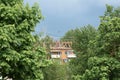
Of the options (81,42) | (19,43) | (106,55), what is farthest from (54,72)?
(19,43)

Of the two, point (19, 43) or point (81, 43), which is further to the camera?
point (81, 43)

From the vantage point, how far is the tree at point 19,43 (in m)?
16.8

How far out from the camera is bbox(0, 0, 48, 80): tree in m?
16.8

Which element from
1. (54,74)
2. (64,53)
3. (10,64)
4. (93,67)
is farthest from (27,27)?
(64,53)

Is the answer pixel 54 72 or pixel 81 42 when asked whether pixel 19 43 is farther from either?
pixel 54 72

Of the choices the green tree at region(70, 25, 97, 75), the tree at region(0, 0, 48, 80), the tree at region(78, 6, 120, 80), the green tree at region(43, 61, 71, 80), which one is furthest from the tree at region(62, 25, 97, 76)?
the tree at region(0, 0, 48, 80)

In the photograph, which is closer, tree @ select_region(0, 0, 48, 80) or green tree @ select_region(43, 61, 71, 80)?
tree @ select_region(0, 0, 48, 80)

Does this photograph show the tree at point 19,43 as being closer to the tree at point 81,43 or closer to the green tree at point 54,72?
the tree at point 81,43

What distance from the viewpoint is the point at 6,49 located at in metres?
16.8

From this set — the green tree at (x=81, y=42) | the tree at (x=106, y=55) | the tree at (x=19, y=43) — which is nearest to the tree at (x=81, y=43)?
the green tree at (x=81, y=42)

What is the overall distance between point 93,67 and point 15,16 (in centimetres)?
891

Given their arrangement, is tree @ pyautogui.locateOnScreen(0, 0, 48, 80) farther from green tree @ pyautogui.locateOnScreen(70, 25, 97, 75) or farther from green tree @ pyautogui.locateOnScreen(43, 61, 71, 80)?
green tree @ pyautogui.locateOnScreen(43, 61, 71, 80)

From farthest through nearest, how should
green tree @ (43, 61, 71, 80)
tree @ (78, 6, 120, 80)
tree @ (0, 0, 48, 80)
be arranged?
green tree @ (43, 61, 71, 80), tree @ (78, 6, 120, 80), tree @ (0, 0, 48, 80)

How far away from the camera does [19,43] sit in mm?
17547
